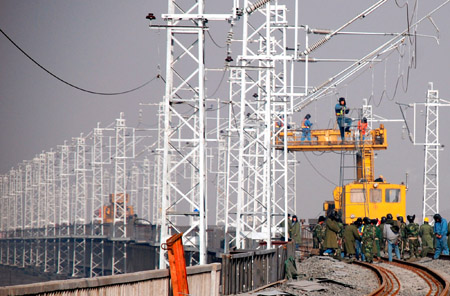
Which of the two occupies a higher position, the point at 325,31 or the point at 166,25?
the point at 325,31

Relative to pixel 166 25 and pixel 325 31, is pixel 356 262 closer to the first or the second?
pixel 325 31

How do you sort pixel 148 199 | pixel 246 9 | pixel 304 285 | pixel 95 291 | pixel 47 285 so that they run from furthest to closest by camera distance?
pixel 148 199
pixel 246 9
pixel 304 285
pixel 95 291
pixel 47 285

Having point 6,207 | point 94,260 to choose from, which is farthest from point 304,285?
point 6,207

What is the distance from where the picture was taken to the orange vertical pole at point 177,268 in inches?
578

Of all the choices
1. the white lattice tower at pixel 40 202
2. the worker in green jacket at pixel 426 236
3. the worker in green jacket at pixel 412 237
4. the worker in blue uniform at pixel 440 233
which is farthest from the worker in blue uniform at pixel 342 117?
the white lattice tower at pixel 40 202

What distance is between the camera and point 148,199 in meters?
114

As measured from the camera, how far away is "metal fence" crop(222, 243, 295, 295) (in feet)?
63.0

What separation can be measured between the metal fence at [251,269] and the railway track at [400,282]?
2705 mm

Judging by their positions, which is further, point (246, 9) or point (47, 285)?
point (246, 9)

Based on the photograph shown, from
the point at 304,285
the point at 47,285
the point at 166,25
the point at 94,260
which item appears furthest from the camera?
the point at 94,260

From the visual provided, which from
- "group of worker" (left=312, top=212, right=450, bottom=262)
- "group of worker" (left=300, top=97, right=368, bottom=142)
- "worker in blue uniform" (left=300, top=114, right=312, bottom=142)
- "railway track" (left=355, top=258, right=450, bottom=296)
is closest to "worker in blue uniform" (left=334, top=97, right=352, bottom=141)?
"group of worker" (left=300, top=97, right=368, bottom=142)

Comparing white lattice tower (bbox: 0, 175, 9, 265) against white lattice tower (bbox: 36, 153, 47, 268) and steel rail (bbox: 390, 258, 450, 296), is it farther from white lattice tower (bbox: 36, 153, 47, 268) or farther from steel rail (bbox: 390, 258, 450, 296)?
steel rail (bbox: 390, 258, 450, 296)

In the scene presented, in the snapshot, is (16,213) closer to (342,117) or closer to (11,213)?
(11,213)

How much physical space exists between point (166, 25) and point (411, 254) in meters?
16.1
